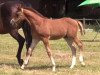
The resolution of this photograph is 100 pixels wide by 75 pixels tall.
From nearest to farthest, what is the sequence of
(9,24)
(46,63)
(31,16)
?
(31,16) → (9,24) → (46,63)

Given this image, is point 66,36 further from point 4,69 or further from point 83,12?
point 83,12

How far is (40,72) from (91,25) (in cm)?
2570

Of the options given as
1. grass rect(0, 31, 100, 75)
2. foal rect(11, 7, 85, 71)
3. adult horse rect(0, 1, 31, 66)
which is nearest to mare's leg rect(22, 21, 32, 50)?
adult horse rect(0, 1, 31, 66)

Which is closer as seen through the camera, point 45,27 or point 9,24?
point 45,27

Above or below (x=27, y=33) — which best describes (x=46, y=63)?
below

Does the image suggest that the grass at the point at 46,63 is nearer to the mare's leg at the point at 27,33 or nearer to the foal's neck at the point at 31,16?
the mare's leg at the point at 27,33

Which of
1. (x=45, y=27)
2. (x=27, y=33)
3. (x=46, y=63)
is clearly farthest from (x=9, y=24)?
(x=46, y=63)

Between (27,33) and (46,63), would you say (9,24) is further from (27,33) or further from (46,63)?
(46,63)

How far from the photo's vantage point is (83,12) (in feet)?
133

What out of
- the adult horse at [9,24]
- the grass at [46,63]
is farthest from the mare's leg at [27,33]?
the grass at [46,63]

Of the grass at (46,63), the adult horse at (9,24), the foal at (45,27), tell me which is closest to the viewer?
the grass at (46,63)

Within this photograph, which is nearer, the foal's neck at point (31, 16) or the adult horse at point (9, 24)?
the foal's neck at point (31, 16)

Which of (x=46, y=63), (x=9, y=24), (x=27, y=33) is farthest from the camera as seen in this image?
(x=46, y=63)

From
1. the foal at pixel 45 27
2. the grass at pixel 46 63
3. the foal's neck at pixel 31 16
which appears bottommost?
the grass at pixel 46 63
